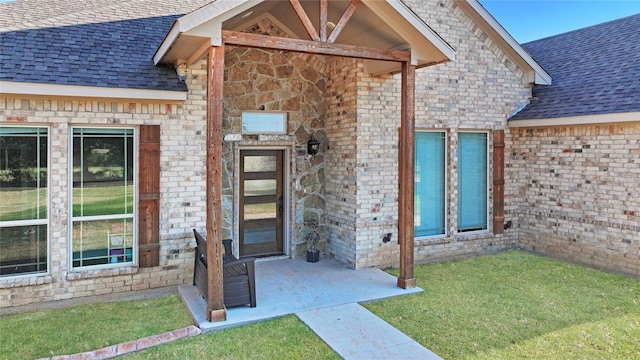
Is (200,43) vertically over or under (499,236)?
over

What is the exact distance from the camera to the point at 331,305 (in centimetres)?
577

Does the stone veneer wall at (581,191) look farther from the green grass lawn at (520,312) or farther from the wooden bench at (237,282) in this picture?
the wooden bench at (237,282)

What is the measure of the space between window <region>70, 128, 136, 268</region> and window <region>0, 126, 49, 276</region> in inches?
14.2

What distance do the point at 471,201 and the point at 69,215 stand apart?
709cm

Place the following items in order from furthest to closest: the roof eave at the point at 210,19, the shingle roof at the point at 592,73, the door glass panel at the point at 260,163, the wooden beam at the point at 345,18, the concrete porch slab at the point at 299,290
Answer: the door glass panel at the point at 260,163
the shingle roof at the point at 592,73
the wooden beam at the point at 345,18
the concrete porch slab at the point at 299,290
the roof eave at the point at 210,19

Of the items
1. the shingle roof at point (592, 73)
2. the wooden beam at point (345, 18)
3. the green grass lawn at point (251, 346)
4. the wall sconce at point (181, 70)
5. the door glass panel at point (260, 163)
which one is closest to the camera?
the green grass lawn at point (251, 346)

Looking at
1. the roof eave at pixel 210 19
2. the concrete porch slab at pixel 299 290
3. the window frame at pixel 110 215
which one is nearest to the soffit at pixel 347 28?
the roof eave at pixel 210 19

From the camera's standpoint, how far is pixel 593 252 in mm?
7816

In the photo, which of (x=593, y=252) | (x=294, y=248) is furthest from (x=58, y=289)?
(x=593, y=252)

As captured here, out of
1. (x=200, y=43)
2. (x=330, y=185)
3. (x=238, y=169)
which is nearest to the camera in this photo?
(x=200, y=43)

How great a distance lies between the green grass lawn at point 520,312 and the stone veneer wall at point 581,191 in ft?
1.79

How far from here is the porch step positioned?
4.46 metres

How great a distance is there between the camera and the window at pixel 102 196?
6.20 metres

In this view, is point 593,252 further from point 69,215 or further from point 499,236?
point 69,215
